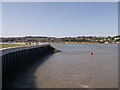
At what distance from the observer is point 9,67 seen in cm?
2027

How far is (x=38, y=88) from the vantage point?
14523 millimetres

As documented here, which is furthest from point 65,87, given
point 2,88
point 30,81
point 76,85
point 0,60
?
point 0,60

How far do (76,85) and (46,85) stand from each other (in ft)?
8.28

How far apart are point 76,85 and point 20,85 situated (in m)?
4.70

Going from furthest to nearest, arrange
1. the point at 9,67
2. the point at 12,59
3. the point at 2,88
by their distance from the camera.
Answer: the point at 12,59, the point at 9,67, the point at 2,88

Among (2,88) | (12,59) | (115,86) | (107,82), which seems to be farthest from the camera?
(12,59)

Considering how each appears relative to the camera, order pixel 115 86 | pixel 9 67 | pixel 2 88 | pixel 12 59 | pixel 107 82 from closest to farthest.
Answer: pixel 2 88, pixel 115 86, pixel 107 82, pixel 9 67, pixel 12 59

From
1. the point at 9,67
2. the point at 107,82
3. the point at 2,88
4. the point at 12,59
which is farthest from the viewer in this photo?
the point at 12,59

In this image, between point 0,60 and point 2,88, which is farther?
point 0,60

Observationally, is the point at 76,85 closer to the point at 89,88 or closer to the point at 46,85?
the point at 89,88

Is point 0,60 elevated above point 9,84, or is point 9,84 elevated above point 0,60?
point 0,60

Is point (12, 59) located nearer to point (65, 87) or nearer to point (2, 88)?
point (2, 88)

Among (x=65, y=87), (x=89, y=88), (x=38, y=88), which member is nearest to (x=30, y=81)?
(x=38, y=88)

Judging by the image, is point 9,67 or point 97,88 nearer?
point 97,88
